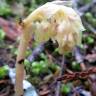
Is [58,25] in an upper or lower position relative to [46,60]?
upper

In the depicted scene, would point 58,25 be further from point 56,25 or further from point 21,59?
point 21,59

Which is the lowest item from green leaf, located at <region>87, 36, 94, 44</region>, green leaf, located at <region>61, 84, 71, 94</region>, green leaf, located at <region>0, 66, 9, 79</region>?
green leaf, located at <region>61, 84, 71, 94</region>

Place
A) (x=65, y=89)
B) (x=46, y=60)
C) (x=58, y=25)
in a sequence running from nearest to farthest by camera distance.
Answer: (x=58, y=25)
(x=65, y=89)
(x=46, y=60)

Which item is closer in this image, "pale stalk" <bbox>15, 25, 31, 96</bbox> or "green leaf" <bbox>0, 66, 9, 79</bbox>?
"pale stalk" <bbox>15, 25, 31, 96</bbox>

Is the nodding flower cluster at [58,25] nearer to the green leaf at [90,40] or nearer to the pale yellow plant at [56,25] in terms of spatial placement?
the pale yellow plant at [56,25]

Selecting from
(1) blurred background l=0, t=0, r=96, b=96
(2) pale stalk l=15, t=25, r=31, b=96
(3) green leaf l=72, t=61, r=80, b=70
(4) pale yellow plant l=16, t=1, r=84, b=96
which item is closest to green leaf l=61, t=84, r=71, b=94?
(1) blurred background l=0, t=0, r=96, b=96

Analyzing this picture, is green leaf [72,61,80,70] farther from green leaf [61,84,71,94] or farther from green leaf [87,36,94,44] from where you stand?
green leaf [87,36,94,44]

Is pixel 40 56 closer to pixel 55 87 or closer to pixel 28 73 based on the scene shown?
pixel 28 73

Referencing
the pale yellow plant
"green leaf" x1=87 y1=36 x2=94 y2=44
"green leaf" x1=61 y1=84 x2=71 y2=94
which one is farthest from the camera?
"green leaf" x1=87 y1=36 x2=94 y2=44

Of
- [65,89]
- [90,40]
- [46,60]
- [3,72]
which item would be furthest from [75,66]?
[3,72]

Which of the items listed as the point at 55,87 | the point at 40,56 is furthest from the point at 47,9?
the point at 40,56

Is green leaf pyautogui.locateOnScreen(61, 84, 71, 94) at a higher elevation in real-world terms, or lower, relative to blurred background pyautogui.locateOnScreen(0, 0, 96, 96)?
lower

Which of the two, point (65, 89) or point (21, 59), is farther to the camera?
point (65, 89)
